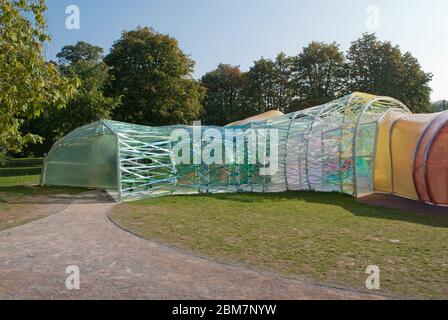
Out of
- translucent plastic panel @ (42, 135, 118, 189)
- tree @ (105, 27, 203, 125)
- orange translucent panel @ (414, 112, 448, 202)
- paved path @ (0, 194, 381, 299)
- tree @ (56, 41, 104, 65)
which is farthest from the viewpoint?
tree @ (56, 41, 104, 65)

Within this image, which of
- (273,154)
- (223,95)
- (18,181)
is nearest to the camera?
(273,154)

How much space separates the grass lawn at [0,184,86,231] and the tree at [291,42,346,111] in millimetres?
27527

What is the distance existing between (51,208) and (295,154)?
36.2 feet

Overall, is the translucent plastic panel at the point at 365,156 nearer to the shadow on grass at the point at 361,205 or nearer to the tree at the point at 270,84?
the shadow on grass at the point at 361,205

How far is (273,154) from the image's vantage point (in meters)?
18.5

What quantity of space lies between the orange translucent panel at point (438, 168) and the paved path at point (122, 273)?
29.5 feet

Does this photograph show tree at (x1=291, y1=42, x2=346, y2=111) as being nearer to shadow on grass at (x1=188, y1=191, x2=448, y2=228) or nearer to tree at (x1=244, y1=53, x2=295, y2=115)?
tree at (x1=244, y1=53, x2=295, y2=115)

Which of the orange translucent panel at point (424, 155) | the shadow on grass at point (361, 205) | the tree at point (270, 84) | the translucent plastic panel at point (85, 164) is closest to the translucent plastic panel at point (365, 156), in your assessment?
the shadow on grass at point (361, 205)

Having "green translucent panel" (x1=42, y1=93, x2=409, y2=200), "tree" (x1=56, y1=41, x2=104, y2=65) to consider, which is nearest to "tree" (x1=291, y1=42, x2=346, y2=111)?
"green translucent panel" (x1=42, y1=93, x2=409, y2=200)

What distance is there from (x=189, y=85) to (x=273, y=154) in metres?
17.3

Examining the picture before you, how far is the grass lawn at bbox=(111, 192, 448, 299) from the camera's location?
248 inches

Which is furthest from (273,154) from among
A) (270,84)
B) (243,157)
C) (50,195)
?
(270,84)

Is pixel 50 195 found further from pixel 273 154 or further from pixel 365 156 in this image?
pixel 365 156

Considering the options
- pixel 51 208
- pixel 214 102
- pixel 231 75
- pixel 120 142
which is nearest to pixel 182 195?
pixel 120 142
